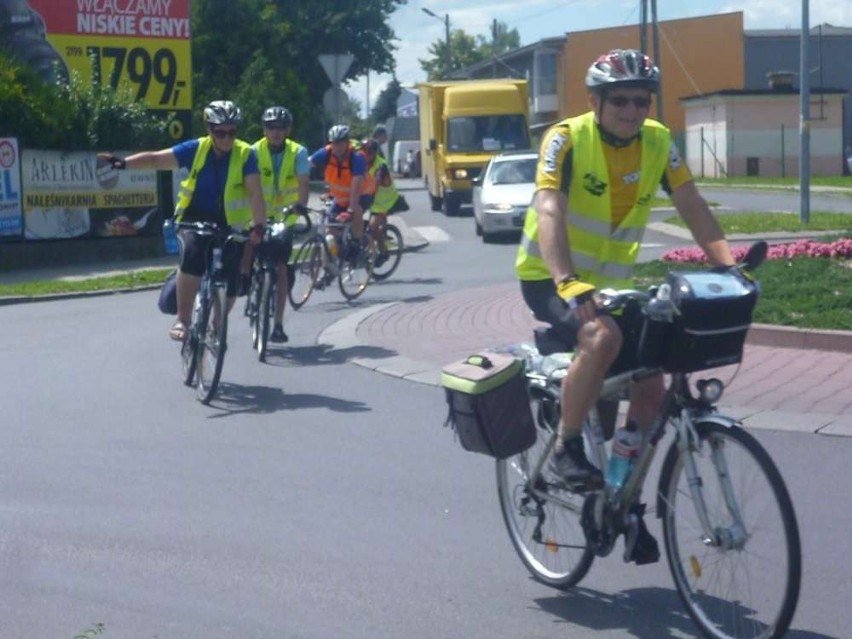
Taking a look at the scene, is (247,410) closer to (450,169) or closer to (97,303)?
(97,303)

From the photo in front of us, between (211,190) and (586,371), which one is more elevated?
(211,190)

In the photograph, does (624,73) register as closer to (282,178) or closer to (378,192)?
(282,178)

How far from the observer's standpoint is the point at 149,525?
23.5 ft

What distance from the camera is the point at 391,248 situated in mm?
18906

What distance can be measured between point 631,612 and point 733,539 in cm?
84

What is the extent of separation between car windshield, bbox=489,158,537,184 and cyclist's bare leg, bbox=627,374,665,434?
21616 millimetres

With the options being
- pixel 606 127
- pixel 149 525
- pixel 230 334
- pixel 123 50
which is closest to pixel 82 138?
pixel 123 50

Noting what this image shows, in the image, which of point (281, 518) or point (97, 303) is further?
point (97, 303)

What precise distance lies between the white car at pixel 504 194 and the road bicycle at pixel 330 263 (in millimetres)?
8242

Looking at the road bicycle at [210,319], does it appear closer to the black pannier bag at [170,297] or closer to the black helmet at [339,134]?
the black pannier bag at [170,297]

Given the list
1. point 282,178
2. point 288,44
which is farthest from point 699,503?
point 288,44

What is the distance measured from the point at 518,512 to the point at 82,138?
1838cm

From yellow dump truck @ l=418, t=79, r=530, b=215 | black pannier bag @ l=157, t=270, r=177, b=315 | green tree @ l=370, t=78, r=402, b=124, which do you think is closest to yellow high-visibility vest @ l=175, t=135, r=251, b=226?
black pannier bag @ l=157, t=270, r=177, b=315

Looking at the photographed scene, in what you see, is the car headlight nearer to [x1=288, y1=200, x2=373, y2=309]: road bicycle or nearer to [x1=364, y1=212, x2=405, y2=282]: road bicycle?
[x1=364, y1=212, x2=405, y2=282]: road bicycle
